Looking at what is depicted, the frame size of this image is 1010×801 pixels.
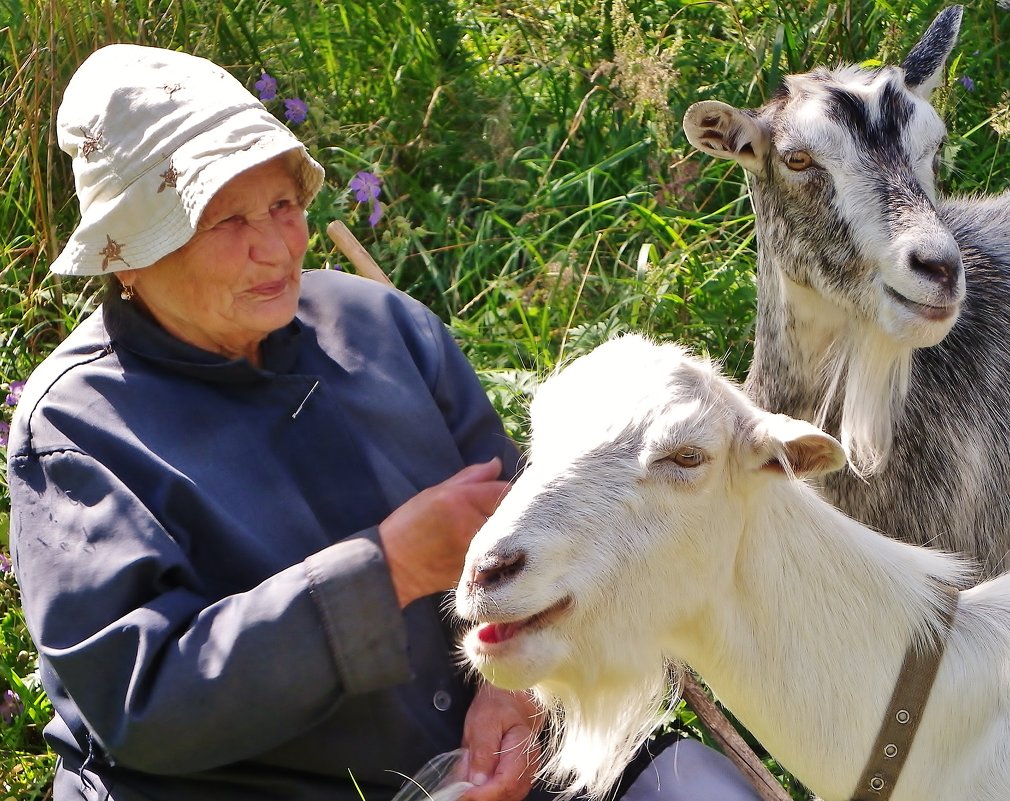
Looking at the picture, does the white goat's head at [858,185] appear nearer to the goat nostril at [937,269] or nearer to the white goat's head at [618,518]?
the goat nostril at [937,269]

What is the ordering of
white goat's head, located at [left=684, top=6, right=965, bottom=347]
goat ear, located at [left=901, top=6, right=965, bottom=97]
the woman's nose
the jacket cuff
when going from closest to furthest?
the jacket cuff
the woman's nose
white goat's head, located at [left=684, top=6, right=965, bottom=347]
goat ear, located at [left=901, top=6, right=965, bottom=97]

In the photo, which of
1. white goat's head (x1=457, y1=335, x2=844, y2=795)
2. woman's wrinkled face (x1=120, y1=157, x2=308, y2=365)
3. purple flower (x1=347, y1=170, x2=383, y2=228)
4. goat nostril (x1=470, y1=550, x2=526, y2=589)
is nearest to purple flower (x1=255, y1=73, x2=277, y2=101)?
purple flower (x1=347, y1=170, x2=383, y2=228)

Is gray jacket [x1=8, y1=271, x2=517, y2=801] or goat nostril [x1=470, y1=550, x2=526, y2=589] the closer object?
goat nostril [x1=470, y1=550, x2=526, y2=589]

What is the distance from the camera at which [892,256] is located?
295 cm

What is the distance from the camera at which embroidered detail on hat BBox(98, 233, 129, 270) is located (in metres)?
2.40

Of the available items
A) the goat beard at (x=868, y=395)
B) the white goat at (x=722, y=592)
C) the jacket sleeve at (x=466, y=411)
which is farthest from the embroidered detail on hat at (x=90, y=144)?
A: the goat beard at (x=868, y=395)

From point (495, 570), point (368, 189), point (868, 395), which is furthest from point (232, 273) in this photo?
point (368, 189)

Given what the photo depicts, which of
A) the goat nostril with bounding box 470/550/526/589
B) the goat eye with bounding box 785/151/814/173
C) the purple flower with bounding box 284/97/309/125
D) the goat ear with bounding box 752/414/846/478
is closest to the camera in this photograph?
the goat nostril with bounding box 470/550/526/589

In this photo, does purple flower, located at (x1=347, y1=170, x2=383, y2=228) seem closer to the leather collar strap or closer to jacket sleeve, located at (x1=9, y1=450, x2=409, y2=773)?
jacket sleeve, located at (x1=9, y1=450, x2=409, y2=773)

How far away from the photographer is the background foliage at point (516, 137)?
4.16 meters

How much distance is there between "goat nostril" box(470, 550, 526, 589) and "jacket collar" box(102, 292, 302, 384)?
2.63 feet

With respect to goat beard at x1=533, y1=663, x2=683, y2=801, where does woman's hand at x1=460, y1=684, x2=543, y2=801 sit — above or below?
below

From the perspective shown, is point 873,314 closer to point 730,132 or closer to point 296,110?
point 730,132

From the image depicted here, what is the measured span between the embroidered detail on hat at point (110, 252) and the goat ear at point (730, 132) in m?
1.53
